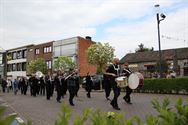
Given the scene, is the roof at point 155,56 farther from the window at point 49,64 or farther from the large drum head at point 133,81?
the large drum head at point 133,81

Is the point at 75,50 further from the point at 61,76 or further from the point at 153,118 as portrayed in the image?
the point at 153,118

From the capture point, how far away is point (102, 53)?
54.6 metres

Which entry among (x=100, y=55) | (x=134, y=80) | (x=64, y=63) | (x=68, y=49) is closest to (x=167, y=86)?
(x=134, y=80)

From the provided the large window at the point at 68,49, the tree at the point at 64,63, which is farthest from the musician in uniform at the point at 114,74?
the large window at the point at 68,49

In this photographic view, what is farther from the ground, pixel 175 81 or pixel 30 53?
pixel 30 53

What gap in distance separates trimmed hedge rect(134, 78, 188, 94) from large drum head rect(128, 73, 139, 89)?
9.34 metres

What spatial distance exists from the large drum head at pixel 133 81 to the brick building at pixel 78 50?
5088 centimetres

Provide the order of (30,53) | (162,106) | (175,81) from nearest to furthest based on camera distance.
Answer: (162,106)
(175,81)
(30,53)

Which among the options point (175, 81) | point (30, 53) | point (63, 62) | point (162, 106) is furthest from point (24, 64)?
point (162, 106)

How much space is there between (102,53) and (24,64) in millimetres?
37126

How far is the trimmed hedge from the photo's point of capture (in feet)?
77.0

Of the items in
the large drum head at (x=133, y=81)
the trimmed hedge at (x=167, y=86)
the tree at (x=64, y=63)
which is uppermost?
the tree at (x=64, y=63)

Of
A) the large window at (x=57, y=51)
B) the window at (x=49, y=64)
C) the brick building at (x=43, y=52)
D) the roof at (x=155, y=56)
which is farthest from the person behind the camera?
the brick building at (x=43, y=52)

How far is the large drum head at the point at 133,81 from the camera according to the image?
14484 millimetres
